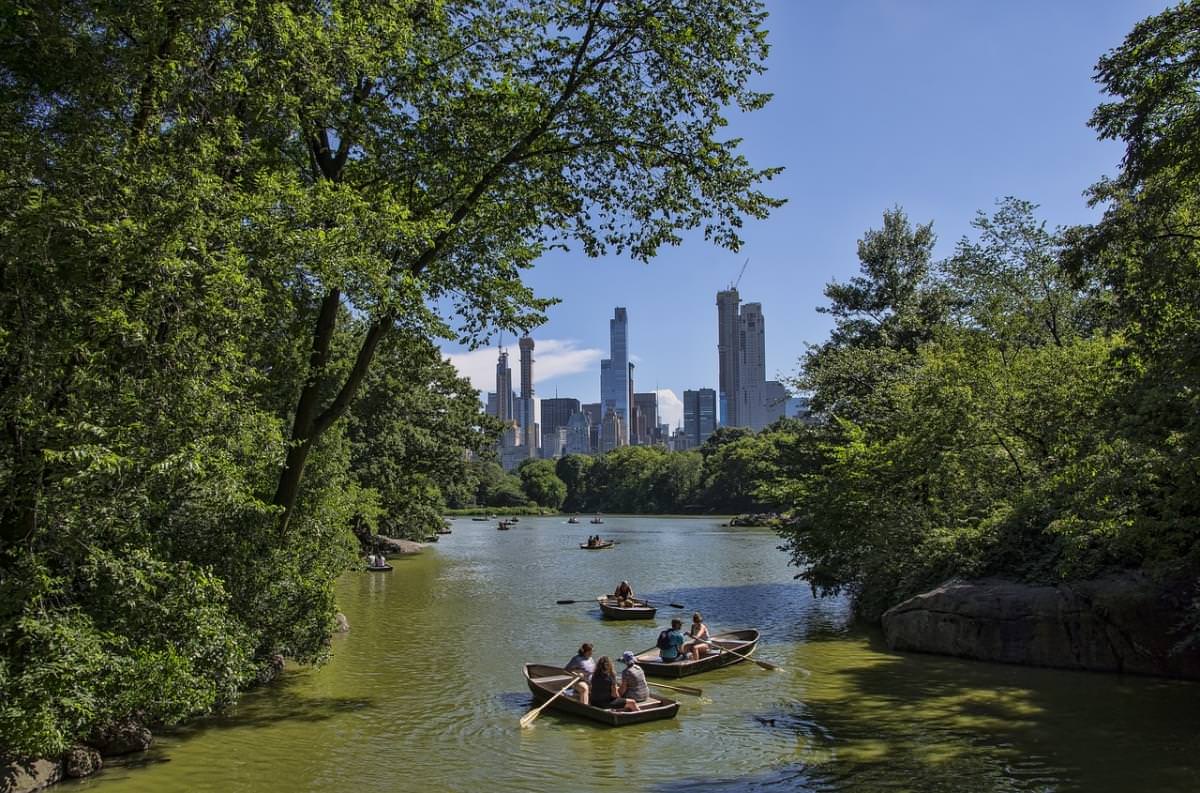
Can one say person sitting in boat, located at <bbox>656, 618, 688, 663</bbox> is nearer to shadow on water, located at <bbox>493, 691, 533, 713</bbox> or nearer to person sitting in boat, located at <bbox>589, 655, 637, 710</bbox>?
shadow on water, located at <bbox>493, 691, 533, 713</bbox>

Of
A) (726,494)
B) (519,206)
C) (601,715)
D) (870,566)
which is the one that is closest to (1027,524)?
(870,566)

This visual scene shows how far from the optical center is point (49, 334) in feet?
28.7

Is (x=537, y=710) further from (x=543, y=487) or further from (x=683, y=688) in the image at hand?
(x=543, y=487)

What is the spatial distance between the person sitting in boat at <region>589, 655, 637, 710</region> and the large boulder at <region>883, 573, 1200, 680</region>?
Answer: 312 inches

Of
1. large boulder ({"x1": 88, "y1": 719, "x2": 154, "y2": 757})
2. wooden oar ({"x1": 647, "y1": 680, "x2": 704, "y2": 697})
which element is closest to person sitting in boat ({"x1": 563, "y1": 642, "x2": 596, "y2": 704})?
wooden oar ({"x1": 647, "y1": 680, "x2": 704, "y2": 697})

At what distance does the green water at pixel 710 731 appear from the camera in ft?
34.5

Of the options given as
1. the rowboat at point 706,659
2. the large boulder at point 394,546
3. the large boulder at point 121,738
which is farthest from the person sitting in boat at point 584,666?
the large boulder at point 394,546

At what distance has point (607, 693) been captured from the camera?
532 inches

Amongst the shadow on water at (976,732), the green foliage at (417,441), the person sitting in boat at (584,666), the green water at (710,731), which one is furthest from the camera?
the green foliage at (417,441)

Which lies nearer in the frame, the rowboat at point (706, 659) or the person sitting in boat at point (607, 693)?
the person sitting in boat at point (607, 693)

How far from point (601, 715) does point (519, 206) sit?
27.7 feet

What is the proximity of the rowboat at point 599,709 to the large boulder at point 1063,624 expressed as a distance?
23.3 feet

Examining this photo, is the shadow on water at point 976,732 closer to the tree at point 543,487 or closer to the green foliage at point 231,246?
the green foliage at point 231,246

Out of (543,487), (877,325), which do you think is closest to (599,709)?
(877,325)
